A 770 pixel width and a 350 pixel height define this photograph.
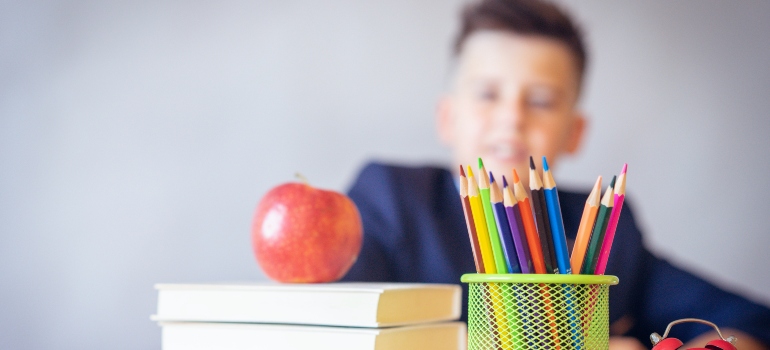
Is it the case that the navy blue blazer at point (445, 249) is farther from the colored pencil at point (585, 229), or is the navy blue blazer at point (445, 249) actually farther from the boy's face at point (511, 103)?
the colored pencil at point (585, 229)

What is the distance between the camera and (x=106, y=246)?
2.91 ft

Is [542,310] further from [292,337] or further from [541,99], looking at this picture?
[541,99]

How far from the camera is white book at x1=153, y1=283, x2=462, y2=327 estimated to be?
405 mm

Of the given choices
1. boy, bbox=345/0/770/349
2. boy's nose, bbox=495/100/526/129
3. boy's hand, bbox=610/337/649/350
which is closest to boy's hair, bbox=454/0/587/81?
boy, bbox=345/0/770/349

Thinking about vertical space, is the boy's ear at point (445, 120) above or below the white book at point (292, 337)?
above

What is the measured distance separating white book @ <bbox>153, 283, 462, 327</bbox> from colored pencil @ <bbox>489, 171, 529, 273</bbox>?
8cm

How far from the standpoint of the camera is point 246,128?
0.94 meters

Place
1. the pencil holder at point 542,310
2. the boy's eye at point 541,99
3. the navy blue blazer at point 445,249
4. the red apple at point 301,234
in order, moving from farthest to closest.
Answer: the boy's eye at point 541,99, the navy blue blazer at point 445,249, the red apple at point 301,234, the pencil holder at point 542,310

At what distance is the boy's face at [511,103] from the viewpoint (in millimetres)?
947

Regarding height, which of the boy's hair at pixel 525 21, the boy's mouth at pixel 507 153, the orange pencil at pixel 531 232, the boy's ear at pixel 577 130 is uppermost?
the boy's hair at pixel 525 21

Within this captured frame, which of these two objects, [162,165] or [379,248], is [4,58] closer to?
[162,165]

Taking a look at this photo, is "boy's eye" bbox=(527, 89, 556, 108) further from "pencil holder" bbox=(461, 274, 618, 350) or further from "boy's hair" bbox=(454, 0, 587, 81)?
"pencil holder" bbox=(461, 274, 618, 350)

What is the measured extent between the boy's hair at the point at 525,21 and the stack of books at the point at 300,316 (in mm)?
599

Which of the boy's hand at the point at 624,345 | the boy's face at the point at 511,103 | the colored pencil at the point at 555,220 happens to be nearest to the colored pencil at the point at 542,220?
the colored pencil at the point at 555,220
